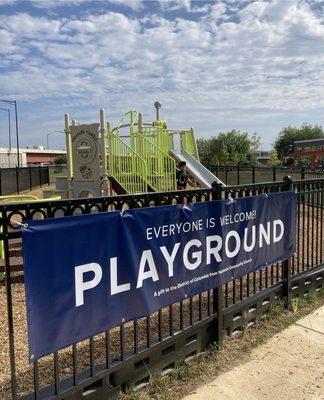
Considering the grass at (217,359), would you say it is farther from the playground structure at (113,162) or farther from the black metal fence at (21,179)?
the black metal fence at (21,179)

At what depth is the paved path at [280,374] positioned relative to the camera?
3404 millimetres

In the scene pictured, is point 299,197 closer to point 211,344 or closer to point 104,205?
point 211,344

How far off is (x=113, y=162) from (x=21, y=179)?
42.7ft

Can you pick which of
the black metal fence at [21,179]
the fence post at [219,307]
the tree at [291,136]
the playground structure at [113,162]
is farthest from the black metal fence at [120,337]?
the tree at [291,136]

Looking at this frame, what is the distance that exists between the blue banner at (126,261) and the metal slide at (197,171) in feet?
26.2

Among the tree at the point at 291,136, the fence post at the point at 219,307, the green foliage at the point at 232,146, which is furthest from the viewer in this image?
the tree at the point at 291,136

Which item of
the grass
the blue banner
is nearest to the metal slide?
the grass

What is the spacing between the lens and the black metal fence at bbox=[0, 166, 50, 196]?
2179 centimetres

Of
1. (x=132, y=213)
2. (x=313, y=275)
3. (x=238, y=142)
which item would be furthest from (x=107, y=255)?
(x=238, y=142)

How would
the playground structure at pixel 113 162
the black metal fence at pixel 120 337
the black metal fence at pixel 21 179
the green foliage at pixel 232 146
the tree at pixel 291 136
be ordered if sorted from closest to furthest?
the black metal fence at pixel 120 337
the playground structure at pixel 113 162
the black metal fence at pixel 21 179
the green foliage at pixel 232 146
the tree at pixel 291 136

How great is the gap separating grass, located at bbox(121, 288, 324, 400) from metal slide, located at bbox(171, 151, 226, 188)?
7431mm

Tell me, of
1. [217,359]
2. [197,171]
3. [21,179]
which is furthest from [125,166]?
[21,179]

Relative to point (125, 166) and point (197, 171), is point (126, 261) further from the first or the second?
point (197, 171)

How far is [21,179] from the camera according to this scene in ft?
75.1
